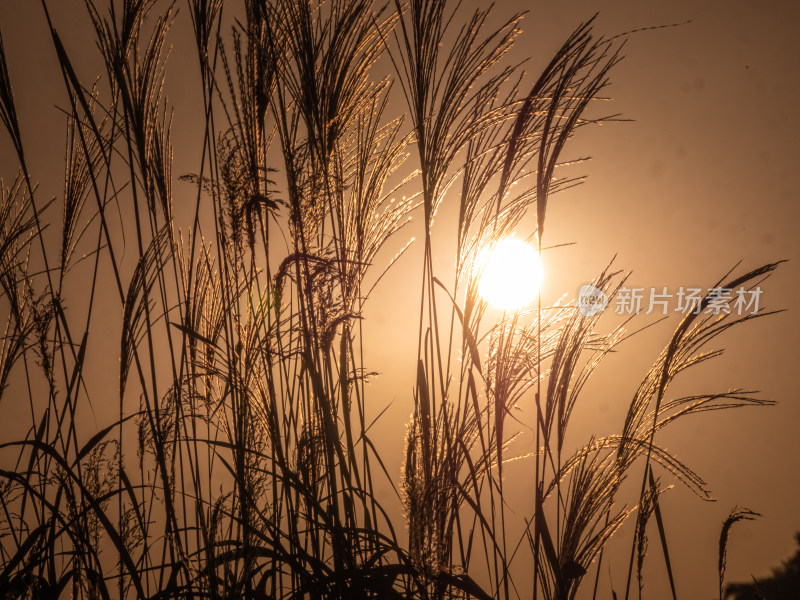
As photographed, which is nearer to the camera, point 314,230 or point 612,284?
point 314,230

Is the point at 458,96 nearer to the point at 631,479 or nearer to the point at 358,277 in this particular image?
the point at 358,277

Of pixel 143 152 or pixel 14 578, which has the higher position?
pixel 143 152

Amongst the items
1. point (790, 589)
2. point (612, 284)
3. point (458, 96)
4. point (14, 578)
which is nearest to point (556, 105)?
point (458, 96)

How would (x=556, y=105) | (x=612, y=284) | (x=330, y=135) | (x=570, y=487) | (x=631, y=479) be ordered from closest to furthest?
(x=556, y=105) → (x=330, y=135) → (x=570, y=487) → (x=612, y=284) → (x=631, y=479)

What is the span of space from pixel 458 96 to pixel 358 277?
1.20 feet

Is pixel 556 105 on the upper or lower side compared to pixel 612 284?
upper

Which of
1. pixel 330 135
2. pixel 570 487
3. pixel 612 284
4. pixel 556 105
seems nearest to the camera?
pixel 556 105

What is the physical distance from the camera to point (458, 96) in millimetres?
1106

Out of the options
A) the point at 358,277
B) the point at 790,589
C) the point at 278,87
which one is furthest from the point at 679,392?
the point at 278,87

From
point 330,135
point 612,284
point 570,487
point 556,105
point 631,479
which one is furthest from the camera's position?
point 631,479

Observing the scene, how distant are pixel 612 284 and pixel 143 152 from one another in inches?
38.7

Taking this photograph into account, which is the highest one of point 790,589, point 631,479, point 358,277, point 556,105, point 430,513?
point 556,105

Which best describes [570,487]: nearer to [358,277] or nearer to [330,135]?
[358,277]

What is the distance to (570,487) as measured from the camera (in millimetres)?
1264
